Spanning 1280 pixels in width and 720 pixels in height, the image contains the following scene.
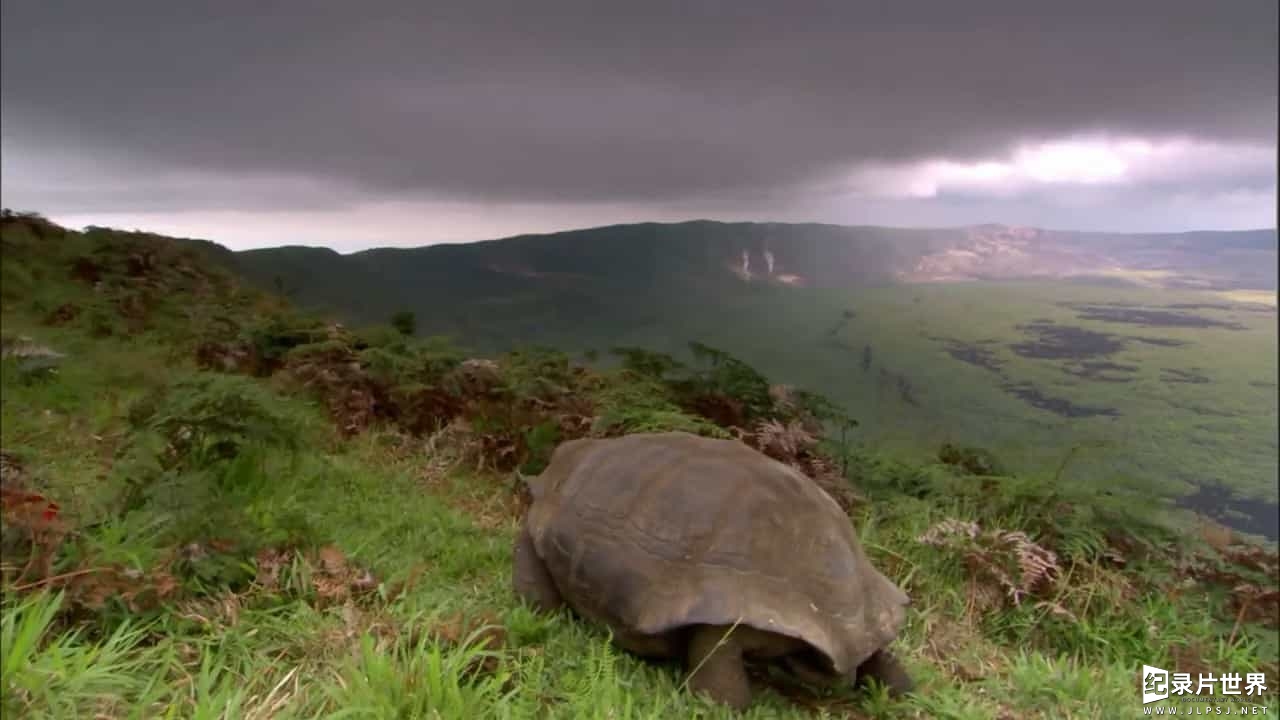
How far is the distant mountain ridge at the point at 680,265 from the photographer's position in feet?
25.5

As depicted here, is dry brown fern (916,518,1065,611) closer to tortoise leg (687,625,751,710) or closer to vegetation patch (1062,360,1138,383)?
tortoise leg (687,625,751,710)

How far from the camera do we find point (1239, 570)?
197 inches

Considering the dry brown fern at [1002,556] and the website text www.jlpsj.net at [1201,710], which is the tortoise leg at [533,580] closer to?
the dry brown fern at [1002,556]

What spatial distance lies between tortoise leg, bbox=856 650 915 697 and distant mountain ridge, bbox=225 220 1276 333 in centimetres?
556

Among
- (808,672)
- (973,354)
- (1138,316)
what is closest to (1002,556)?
(808,672)

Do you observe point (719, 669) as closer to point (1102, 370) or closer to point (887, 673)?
point (887, 673)

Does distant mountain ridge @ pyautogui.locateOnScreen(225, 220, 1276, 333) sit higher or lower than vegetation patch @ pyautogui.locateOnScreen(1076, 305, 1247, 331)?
higher

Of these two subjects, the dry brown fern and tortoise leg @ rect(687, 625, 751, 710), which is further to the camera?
the dry brown fern

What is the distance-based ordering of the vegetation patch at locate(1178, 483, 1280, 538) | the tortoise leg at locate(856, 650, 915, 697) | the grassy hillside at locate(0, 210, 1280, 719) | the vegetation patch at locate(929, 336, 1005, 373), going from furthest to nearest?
the vegetation patch at locate(929, 336, 1005, 373)
the vegetation patch at locate(1178, 483, 1280, 538)
the tortoise leg at locate(856, 650, 915, 697)
the grassy hillside at locate(0, 210, 1280, 719)

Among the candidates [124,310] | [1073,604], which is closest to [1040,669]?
[1073,604]

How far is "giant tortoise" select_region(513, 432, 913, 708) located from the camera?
279 centimetres

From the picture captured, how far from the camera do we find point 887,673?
318 cm

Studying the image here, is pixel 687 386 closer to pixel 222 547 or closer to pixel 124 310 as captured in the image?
pixel 222 547

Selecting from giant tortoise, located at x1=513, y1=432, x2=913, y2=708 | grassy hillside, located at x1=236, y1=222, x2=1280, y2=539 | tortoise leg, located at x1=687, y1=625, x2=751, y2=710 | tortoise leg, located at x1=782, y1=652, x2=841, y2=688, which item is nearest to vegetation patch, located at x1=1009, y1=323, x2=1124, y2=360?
grassy hillside, located at x1=236, y1=222, x2=1280, y2=539
